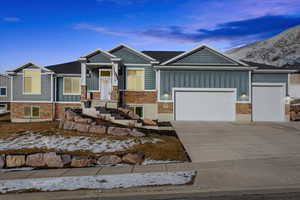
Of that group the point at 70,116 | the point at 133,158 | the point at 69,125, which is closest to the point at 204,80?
the point at 70,116

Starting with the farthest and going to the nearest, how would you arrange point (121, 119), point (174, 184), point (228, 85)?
point (228, 85), point (121, 119), point (174, 184)

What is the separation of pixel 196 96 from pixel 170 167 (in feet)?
38.9

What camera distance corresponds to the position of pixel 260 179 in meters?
6.55

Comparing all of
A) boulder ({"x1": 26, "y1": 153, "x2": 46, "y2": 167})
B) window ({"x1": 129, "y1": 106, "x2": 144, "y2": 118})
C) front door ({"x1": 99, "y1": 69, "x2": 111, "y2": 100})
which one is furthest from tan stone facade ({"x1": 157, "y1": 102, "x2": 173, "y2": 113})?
boulder ({"x1": 26, "y1": 153, "x2": 46, "y2": 167})

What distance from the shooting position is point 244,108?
62.0ft

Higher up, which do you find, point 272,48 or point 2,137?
point 272,48

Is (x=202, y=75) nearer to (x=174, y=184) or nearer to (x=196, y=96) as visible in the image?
(x=196, y=96)

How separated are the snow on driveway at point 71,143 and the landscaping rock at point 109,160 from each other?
0.89 metres

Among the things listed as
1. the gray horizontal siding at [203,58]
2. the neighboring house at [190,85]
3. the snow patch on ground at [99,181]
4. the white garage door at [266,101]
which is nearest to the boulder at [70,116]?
the neighboring house at [190,85]

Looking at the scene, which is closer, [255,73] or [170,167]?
[170,167]

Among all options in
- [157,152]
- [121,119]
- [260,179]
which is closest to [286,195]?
[260,179]

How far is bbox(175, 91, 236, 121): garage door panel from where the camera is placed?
749 inches

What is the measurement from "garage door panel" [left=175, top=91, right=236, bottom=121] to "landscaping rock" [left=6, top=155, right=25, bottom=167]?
12150mm

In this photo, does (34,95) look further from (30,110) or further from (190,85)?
(190,85)
